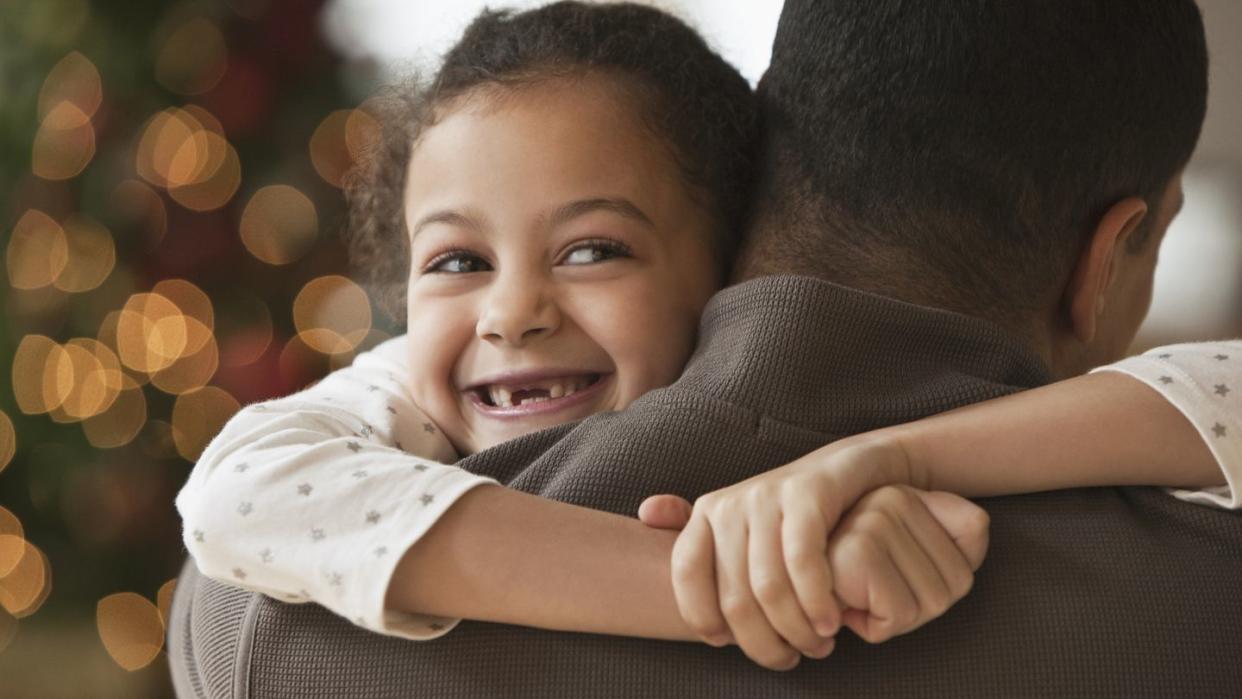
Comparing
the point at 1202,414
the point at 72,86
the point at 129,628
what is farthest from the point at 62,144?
A: the point at 1202,414

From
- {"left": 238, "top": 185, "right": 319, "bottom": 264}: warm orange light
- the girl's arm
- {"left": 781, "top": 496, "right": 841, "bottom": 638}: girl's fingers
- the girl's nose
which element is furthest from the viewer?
{"left": 238, "top": 185, "right": 319, "bottom": 264}: warm orange light

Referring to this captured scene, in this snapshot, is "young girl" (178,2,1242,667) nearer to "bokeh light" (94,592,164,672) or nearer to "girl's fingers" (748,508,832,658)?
"girl's fingers" (748,508,832,658)

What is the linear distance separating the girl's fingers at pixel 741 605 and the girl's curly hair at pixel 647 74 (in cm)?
63

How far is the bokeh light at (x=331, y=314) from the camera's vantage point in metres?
2.88

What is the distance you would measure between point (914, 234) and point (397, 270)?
93cm

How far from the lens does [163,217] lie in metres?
2.75

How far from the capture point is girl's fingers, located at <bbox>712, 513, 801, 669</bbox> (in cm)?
81

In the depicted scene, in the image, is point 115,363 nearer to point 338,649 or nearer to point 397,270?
point 397,270

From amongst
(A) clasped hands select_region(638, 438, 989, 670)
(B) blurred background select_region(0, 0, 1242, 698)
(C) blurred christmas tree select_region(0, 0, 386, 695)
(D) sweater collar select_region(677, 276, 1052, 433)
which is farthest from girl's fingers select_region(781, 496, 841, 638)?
(C) blurred christmas tree select_region(0, 0, 386, 695)

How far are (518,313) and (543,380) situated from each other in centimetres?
9

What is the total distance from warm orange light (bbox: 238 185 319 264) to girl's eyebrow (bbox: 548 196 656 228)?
1.65 meters

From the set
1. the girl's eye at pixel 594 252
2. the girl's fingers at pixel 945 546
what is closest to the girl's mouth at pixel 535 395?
the girl's eye at pixel 594 252

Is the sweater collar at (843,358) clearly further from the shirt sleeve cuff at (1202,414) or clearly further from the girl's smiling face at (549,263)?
the girl's smiling face at (549,263)

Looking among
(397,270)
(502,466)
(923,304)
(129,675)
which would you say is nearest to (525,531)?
(502,466)
